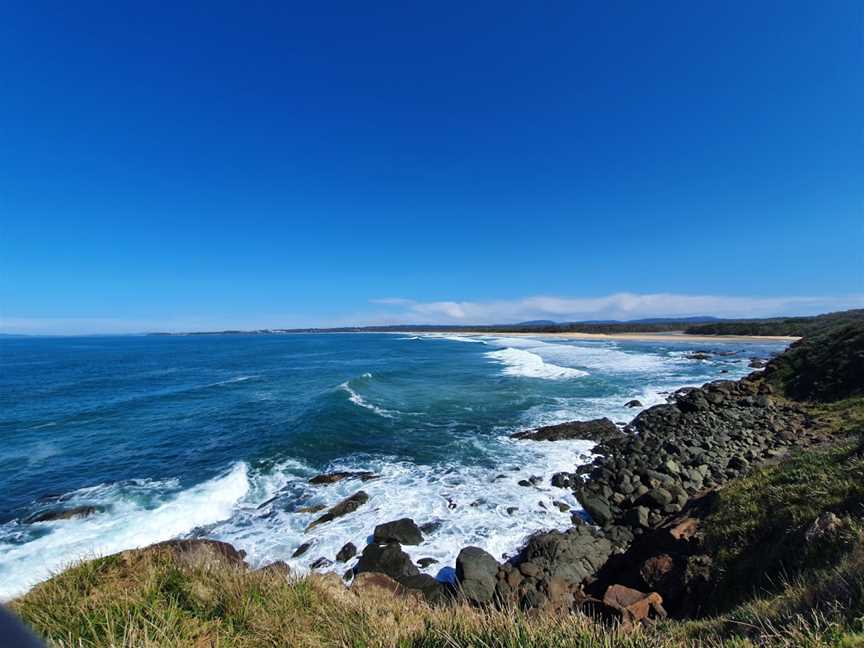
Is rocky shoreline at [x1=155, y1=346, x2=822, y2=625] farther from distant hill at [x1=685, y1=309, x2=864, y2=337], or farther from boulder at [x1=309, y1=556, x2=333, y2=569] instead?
distant hill at [x1=685, y1=309, x2=864, y2=337]

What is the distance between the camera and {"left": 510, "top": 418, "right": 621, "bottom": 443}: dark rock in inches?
667

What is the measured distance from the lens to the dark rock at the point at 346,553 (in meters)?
9.02

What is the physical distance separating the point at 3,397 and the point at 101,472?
2694 centimetres

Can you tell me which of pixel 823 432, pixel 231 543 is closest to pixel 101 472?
pixel 231 543

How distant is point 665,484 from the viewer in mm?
11148

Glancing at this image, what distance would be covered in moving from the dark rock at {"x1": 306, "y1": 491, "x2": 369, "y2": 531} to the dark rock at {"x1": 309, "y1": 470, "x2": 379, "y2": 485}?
4.54 ft

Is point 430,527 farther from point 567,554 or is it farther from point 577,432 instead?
point 577,432

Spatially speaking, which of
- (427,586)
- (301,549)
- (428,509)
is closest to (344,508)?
(301,549)

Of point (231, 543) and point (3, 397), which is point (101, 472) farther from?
point (3, 397)

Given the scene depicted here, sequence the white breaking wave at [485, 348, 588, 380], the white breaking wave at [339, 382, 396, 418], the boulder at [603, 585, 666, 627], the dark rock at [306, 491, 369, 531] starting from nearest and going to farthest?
the boulder at [603, 585, 666, 627] → the dark rock at [306, 491, 369, 531] → the white breaking wave at [339, 382, 396, 418] → the white breaking wave at [485, 348, 588, 380]

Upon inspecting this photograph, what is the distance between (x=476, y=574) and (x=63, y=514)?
13308 millimetres

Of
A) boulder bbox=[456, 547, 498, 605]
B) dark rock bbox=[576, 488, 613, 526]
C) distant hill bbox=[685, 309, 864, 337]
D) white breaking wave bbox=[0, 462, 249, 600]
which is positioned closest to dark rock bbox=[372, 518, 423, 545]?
boulder bbox=[456, 547, 498, 605]

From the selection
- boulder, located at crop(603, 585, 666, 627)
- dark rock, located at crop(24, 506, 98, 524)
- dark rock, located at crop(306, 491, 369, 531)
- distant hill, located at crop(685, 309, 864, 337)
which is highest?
distant hill, located at crop(685, 309, 864, 337)

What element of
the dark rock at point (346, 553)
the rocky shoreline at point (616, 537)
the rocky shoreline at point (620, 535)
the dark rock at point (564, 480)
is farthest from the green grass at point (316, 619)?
the dark rock at point (564, 480)
